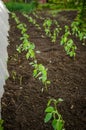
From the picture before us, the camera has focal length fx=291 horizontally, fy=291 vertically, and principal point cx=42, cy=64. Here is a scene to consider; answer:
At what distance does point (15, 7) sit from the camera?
14.2 meters

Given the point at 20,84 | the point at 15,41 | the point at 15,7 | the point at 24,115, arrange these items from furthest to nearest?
the point at 15,7 < the point at 15,41 < the point at 20,84 < the point at 24,115

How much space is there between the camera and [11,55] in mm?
5852

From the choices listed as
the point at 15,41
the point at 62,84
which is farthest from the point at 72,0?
the point at 62,84

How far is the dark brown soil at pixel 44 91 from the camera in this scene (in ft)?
11.8

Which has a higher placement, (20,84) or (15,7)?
(20,84)

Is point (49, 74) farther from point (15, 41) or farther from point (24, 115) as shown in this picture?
point (15, 41)

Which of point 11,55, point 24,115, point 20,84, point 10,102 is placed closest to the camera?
point 24,115

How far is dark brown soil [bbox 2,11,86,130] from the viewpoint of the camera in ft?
11.8

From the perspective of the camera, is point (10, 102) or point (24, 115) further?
point (10, 102)

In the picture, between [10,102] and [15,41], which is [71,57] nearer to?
[15,41]

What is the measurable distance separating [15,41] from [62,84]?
2.61 metres

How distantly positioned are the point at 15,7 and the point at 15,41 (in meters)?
7.65

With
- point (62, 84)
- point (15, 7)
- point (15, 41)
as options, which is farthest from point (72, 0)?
point (62, 84)

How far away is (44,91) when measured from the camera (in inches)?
171
